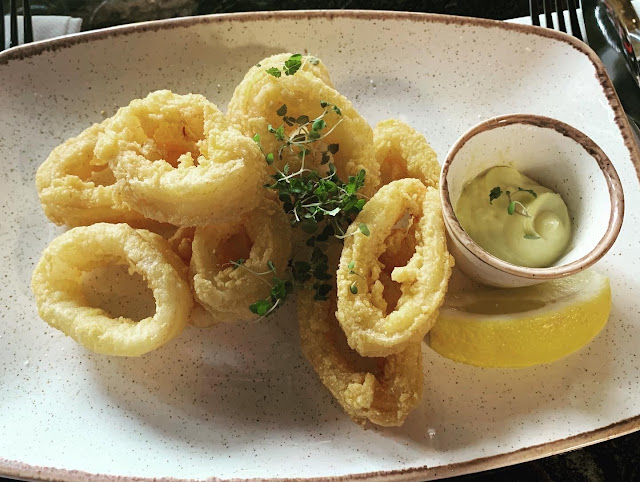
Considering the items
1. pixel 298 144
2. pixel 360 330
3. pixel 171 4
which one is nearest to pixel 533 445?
pixel 360 330

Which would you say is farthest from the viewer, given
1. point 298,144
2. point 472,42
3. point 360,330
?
point 472,42

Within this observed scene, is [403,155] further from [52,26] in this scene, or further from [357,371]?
[52,26]

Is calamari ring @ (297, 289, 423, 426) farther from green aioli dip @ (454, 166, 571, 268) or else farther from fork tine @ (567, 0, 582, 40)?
fork tine @ (567, 0, 582, 40)

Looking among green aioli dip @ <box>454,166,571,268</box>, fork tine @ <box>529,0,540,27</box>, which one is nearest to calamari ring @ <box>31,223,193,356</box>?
green aioli dip @ <box>454,166,571,268</box>

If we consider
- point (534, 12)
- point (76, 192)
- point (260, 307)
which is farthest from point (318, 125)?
point (534, 12)

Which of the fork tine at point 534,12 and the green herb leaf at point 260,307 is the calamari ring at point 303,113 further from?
the fork tine at point 534,12

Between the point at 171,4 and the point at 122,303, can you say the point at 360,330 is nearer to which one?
the point at 122,303
